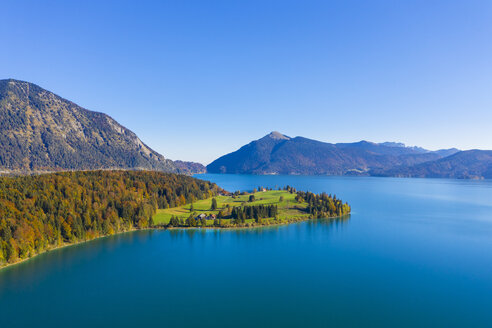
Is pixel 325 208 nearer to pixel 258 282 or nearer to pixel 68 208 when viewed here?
pixel 258 282

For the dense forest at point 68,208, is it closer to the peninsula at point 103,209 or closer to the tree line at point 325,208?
the peninsula at point 103,209

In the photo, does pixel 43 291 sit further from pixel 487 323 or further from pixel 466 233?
pixel 466 233

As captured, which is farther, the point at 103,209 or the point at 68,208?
the point at 103,209

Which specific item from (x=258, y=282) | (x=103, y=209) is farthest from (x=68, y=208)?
(x=258, y=282)

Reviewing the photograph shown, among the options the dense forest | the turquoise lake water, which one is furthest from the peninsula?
the turquoise lake water

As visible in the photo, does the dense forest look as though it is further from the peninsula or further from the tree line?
the tree line

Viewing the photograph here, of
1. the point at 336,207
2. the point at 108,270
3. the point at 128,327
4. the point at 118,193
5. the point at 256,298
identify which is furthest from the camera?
the point at 336,207

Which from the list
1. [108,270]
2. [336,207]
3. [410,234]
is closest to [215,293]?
[108,270]
